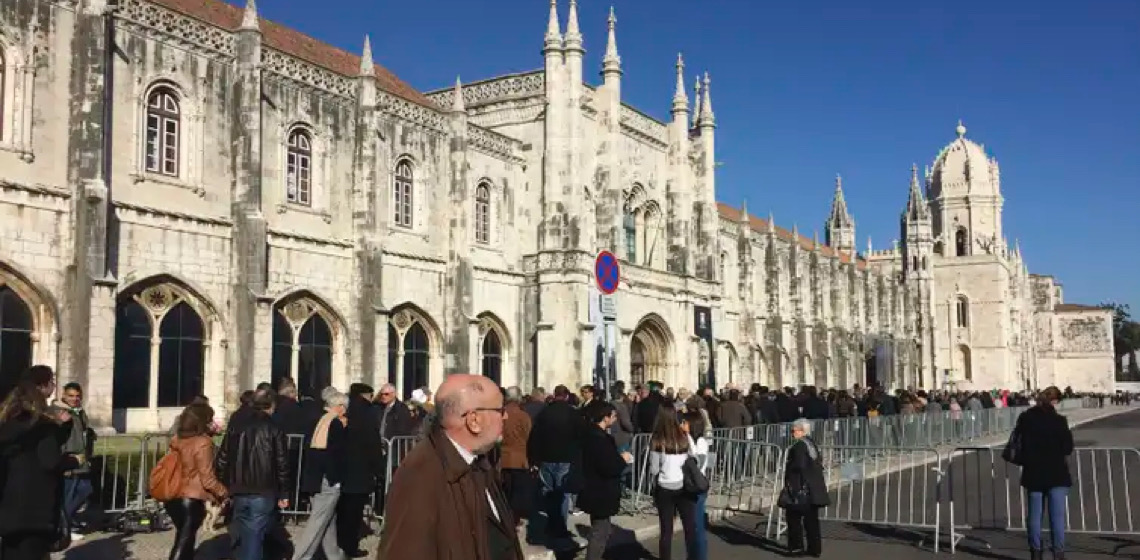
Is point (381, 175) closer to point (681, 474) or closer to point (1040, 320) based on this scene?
point (681, 474)

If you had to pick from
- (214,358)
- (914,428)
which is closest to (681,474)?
(214,358)

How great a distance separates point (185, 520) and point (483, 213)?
69.3 feet

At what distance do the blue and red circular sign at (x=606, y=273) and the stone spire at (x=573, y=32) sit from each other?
17.5 meters

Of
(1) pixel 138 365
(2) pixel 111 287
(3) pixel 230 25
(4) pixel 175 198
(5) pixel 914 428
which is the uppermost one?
(3) pixel 230 25

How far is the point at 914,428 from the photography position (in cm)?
2345

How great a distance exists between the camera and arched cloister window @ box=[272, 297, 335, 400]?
22.0 m

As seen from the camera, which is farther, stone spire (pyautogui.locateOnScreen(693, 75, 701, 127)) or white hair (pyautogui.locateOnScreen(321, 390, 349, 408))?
stone spire (pyautogui.locateOnScreen(693, 75, 701, 127))

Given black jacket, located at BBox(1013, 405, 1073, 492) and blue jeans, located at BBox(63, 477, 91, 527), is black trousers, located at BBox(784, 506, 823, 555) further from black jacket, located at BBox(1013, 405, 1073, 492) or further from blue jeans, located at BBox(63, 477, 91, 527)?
blue jeans, located at BBox(63, 477, 91, 527)

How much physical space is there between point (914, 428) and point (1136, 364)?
449ft

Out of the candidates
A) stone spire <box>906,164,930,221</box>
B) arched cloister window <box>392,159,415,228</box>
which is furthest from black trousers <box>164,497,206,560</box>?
stone spire <box>906,164,930,221</box>

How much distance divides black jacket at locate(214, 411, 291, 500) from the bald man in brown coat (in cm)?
503

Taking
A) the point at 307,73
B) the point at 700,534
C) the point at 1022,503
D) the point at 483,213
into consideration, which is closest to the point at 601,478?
the point at 700,534

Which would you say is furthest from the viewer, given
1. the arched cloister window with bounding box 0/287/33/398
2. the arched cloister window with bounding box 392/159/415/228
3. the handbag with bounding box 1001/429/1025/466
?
the arched cloister window with bounding box 392/159/415/228

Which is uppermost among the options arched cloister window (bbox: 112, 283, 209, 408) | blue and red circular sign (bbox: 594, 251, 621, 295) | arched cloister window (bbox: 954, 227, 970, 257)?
arched cloister window (bbox: 954, 227, 970, 257)
